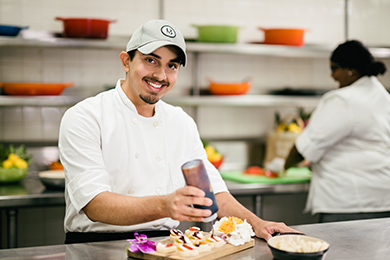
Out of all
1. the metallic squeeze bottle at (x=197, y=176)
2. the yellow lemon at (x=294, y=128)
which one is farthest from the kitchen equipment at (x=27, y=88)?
the metallic squeeze bottle at (x=197, y=176)

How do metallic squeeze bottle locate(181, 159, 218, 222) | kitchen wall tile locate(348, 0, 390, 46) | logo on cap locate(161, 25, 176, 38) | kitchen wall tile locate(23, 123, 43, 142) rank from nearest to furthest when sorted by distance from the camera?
metallic squeeze bottle locate(181, 159, 218, 222)
logo on cap locate(161, 25, 176, 38)
kitchen wall tile locate(23, 123, 43, 142)
kitchen wall tile locate(348, 0, 390, 46)

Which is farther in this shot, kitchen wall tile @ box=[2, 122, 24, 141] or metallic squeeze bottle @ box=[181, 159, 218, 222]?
kitchen wall tile @ box=[2, 122, 24, 141]

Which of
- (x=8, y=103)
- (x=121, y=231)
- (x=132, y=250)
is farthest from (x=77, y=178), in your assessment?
(x=8, y=103)

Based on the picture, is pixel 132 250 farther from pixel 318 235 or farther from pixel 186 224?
pixel 186 224

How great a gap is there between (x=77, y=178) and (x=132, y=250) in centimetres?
42

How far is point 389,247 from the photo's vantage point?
1.70m

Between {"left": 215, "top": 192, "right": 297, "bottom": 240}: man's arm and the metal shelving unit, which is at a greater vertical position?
the metal shelving unit

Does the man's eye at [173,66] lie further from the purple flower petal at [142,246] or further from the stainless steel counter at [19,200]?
the stainless steel counter at [19,200]

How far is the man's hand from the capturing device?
1.34 m

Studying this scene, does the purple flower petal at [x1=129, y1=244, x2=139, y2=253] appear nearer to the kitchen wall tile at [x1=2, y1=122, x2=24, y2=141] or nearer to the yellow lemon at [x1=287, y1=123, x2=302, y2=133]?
the kitchen wall tile at [x1=2, y1=122, x2=24, y2=141]

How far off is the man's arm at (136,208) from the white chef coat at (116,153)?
1.8 inches

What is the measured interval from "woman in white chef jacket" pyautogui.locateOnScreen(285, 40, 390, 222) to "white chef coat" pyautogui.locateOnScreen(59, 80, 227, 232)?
1.19 m

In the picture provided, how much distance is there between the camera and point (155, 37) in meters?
1.82

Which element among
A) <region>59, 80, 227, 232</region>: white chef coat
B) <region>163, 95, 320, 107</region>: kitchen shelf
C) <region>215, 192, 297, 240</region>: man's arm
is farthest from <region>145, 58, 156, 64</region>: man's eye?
<region>163, 95, 320, 107</region>: kitchen shelf
